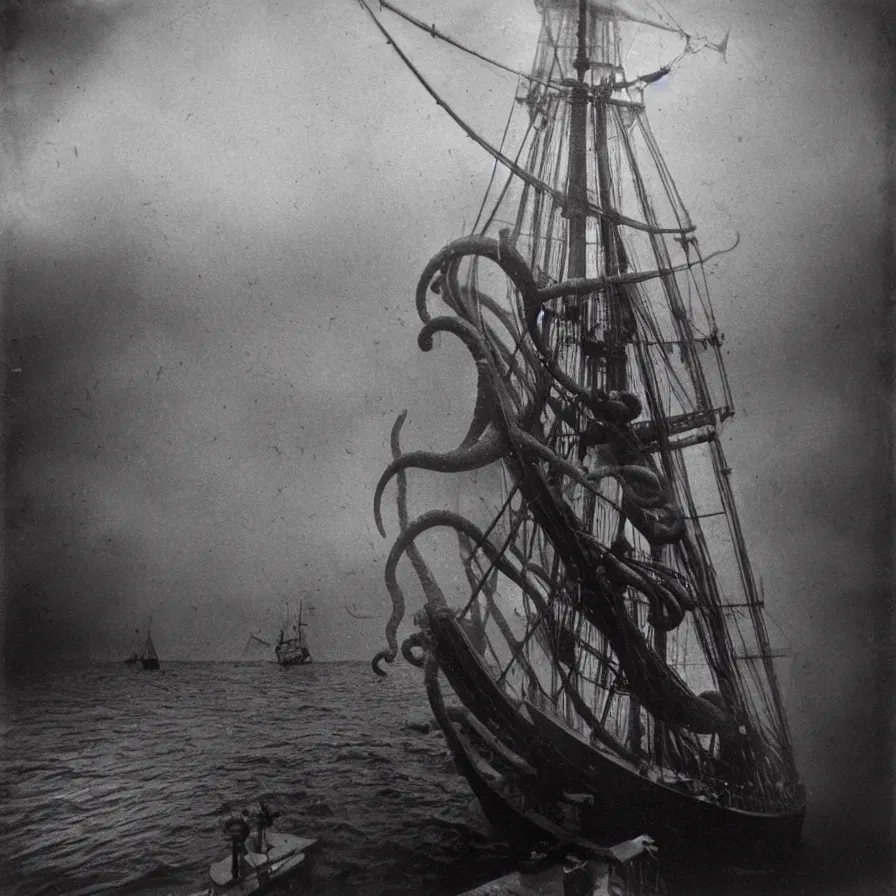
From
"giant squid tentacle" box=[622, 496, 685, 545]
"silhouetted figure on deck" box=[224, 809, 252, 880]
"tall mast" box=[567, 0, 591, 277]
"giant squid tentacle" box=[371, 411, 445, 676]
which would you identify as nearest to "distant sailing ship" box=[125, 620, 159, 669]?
"silhouetted figure on deck" box=[224, 809, 252, 880]

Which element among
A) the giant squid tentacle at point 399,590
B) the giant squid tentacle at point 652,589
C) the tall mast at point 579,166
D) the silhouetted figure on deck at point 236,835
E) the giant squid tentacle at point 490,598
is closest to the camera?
the silhouetted figure on deck at point 236,835

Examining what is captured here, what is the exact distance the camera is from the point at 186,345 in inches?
221

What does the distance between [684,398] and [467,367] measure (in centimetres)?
243

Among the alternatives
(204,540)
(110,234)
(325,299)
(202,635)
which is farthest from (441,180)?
(202,635)

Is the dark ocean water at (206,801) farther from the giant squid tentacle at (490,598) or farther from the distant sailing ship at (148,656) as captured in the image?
the giant squid tentacle at (490,598)

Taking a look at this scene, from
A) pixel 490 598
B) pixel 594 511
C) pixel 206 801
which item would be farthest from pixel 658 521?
pixel 206 801

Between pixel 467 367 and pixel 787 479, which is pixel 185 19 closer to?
pixel 467 367

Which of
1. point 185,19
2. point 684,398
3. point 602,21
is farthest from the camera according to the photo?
point 684,398

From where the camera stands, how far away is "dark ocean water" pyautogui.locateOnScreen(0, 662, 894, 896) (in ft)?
16.2

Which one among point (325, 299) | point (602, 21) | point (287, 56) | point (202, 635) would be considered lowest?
point (202, 635)

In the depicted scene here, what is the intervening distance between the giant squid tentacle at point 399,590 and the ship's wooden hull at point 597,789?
1.18ft

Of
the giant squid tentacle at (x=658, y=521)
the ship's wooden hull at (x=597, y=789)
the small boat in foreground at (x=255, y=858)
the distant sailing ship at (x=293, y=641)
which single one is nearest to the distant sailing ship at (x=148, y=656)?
the distant sailing ship at (x=293, y=641)

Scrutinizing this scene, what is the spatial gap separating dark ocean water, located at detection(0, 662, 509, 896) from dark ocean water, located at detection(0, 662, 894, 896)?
0.01m

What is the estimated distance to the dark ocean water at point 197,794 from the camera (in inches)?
195
